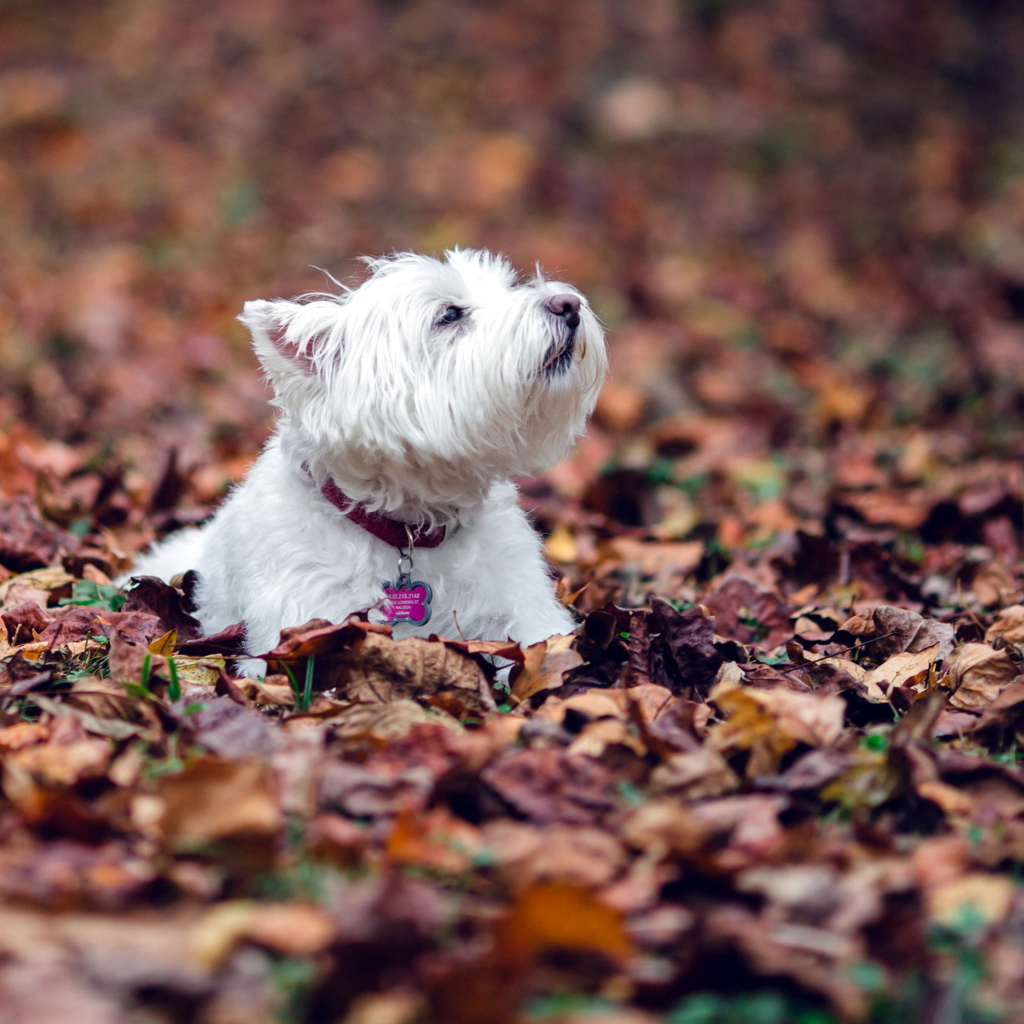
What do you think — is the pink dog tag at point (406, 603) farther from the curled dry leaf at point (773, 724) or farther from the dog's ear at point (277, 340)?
Answer: the curled dry leaf at point (773, 724)

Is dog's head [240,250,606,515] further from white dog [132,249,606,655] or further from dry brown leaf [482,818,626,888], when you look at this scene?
dry brown leaf [482,818,626,888]

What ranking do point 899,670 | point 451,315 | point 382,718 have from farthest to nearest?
1. point 451,315
2. point 899,670
3. point 382,718

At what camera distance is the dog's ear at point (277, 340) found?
139 inches

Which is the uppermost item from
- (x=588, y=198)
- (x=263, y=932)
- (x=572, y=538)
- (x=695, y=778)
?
(x=588, y=198)

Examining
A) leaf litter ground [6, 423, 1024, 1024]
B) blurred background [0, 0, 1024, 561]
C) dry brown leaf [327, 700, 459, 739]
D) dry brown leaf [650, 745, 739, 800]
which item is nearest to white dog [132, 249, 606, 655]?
leaf litter ground [6, 423, 1024, 1024]

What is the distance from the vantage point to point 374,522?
363 cm

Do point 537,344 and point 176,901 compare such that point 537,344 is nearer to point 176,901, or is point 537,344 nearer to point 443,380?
point 443,380

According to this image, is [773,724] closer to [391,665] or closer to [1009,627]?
[391,665]

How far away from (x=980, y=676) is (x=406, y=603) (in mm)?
1534

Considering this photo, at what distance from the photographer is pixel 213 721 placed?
276 cm

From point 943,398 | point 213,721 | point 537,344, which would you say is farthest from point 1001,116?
point 213,721

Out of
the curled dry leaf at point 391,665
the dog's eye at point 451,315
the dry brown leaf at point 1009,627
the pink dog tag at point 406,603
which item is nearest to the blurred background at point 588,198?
the dry brown leaf at point 1009,627

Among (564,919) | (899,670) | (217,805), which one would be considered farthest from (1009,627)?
(217,805)

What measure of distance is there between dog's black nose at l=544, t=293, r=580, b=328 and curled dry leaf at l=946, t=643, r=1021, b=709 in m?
1.38
